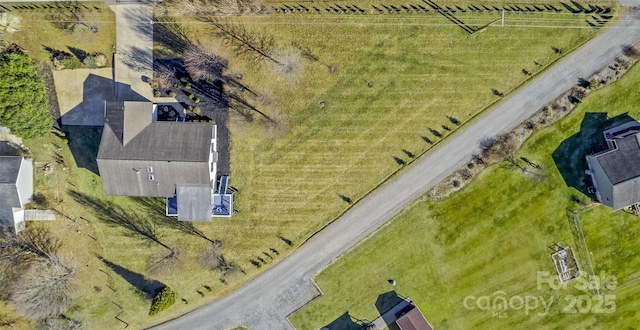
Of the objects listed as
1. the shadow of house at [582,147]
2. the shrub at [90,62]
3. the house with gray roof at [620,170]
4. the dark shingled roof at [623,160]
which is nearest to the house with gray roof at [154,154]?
the shrub at [90,62]

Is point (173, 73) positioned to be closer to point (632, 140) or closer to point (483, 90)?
point (483, 90)

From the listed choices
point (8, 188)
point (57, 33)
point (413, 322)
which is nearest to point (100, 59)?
point (57, 33)

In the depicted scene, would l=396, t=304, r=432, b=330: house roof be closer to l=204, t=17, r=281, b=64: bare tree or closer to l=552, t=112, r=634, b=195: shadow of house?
l=552, t=112, r=634, b=195: shadow of house

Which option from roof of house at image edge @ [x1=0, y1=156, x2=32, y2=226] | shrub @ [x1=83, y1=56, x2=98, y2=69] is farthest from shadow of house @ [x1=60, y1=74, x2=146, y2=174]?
roof of house at image edge @ [x1=0, y1=156, x2=32, y2=226]

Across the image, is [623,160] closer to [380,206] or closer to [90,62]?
[380,206]

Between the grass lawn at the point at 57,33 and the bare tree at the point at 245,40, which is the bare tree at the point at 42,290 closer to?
the grass lawn at the point at 57,33
